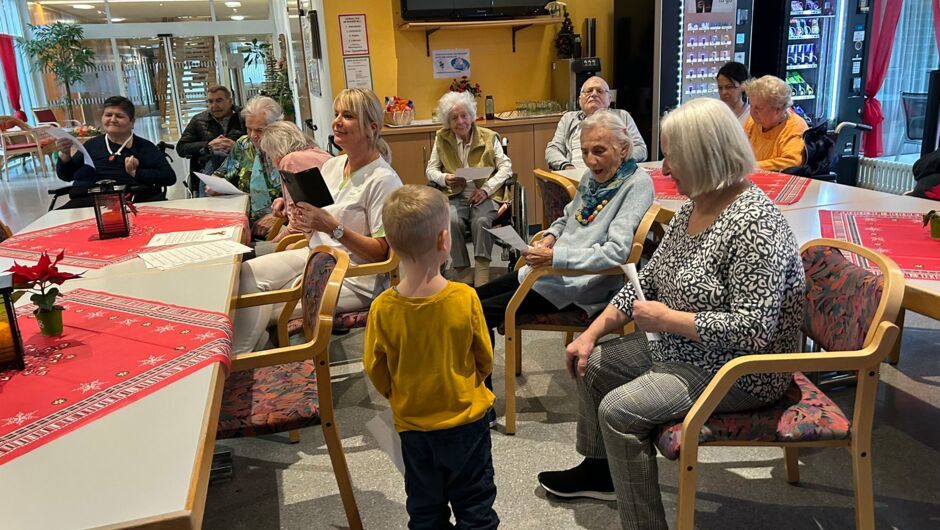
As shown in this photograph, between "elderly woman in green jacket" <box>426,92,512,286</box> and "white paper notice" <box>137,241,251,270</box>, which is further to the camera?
"elderly woman in green jacket" <box>426,92,512,286</box>

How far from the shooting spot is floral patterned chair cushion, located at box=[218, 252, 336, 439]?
5.97 ft

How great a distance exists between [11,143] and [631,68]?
391 inches

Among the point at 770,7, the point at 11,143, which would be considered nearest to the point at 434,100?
the point at 770,7

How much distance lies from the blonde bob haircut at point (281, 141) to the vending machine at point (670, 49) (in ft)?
10.8

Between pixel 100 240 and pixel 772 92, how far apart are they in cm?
346

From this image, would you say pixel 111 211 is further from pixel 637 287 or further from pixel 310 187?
pixel 637 287

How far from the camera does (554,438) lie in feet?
8.34

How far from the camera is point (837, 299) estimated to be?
1750 mm

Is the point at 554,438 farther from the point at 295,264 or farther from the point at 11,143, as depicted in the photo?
the point at 11,143

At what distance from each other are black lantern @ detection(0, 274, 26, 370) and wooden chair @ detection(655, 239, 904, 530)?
4.95ft

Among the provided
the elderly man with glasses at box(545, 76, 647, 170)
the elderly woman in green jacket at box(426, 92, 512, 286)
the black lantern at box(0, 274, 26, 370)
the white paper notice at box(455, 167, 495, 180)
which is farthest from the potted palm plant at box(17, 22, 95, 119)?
the black lantern at box(0, 274, 26, 370)

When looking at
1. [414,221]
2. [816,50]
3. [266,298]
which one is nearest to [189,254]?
[266,298]

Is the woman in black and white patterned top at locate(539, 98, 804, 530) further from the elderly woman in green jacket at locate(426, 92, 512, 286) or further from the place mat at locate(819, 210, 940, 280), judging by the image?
the elderly woman in green jacket at locate(426, 92, 512, 286)

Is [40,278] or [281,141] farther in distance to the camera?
[281,141]
